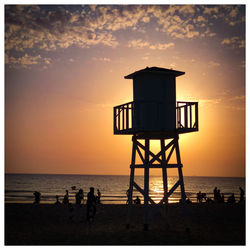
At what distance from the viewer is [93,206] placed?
1709 centimetres

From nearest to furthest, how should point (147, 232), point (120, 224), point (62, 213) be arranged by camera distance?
point (147, 232) → point (120, 224) → point (62, 213)

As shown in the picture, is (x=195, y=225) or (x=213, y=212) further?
(x=213, y=212)

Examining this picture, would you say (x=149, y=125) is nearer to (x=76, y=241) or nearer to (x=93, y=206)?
(x=93, y=206)

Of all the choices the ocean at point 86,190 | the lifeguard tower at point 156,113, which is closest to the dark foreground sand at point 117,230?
the lifeguard tower at point 156,113

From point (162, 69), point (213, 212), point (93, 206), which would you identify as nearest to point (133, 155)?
point (93, 206)

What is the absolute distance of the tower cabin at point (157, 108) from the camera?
17.1 m

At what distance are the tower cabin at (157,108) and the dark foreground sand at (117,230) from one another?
4.07 m

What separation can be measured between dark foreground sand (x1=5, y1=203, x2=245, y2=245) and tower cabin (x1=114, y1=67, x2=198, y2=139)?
4069mm

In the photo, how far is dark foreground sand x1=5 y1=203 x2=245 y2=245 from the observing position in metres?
14.6

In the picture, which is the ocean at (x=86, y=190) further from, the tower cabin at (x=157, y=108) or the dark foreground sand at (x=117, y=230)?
the tower cabin at (x=157, y=108)

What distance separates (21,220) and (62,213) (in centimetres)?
417

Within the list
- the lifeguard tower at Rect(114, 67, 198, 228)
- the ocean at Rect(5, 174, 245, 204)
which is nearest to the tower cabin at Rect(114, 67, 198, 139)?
the lifeguard tower at Rect(114, 67, 198, 228)

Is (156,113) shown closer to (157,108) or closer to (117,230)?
(157,108)
